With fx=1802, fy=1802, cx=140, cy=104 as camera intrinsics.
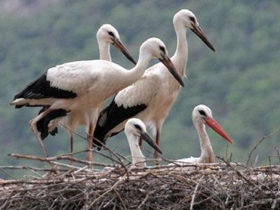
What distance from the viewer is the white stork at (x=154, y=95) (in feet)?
59.4

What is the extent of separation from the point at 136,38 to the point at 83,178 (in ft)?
93.7

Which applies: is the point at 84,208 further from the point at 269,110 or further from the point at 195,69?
the point at 195,69

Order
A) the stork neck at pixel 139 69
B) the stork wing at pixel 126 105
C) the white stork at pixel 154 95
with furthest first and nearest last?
1. the stork wing at pixel 126 105
2. the white stork at pixel 154 95
3. the stork neck at pixel 139 69

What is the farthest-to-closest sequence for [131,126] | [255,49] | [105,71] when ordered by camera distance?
1. [255,49]
2. [105,71]
3. [131,126]

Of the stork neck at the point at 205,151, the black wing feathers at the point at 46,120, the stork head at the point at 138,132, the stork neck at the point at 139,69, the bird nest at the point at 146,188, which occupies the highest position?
the stork neck at the point at 139,69

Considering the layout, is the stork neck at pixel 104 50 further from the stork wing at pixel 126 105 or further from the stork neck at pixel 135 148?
the stork neck at pixel 135 148

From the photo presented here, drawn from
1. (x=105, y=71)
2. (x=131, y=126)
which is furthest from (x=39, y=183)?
(x=105, y=71)

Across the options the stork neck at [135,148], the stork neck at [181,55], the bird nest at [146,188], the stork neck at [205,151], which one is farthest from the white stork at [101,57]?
the bird nest at [146,188]

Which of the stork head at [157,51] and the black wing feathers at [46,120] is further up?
the stork head at [157,51]

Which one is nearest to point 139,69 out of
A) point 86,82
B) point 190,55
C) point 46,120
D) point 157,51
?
point 157,51

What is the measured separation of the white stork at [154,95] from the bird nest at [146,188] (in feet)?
12.6

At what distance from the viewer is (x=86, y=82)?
56.9 ft

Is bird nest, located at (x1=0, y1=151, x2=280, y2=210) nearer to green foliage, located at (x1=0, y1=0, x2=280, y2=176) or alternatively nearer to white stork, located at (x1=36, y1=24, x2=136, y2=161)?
white stork, located at (x1=36, y1=24, x2=136, y2=161)

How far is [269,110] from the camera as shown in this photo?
36562 millimetres
